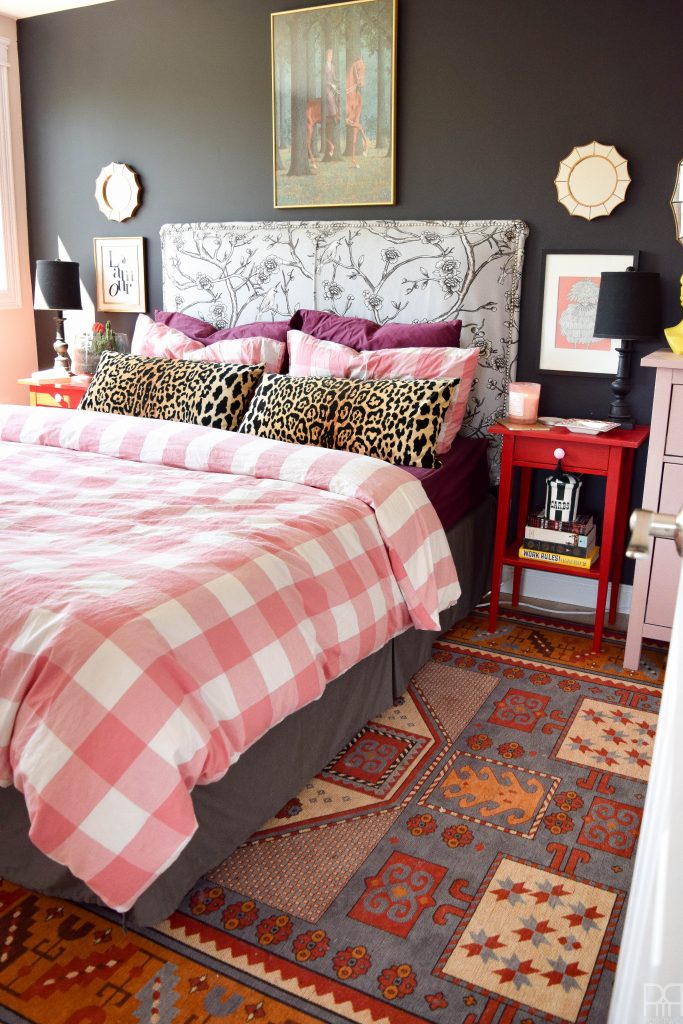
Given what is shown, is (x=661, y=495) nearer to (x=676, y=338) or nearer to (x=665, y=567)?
(x=665, y=567)

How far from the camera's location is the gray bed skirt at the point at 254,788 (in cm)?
182

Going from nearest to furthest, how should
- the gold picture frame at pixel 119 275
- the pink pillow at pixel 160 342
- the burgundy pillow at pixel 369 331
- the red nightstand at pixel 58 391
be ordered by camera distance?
the burgundy pillow at pixel 369 331, the pink pillow at pixel 160 342, the red nightstand at pixel 58 391, the gold picture frame at pixel 119 275

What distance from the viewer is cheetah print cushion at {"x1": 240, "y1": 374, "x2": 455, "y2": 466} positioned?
3102 millimetres

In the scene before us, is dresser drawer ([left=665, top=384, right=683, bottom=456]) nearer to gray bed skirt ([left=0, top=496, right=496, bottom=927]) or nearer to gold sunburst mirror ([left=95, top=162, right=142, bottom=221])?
gray bed skirt ([left=0, top=496, right=496, bottom=927])

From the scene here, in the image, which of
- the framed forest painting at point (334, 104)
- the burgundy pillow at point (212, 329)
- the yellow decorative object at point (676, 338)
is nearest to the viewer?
the yellow decorative object at point (676, 338)

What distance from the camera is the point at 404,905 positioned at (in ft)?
6.34

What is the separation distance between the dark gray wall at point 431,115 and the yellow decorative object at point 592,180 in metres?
0.04

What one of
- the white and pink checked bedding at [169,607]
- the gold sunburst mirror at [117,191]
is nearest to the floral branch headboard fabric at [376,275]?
the gold sunburst mirror at [117,191]

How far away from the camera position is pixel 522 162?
11.5 ft

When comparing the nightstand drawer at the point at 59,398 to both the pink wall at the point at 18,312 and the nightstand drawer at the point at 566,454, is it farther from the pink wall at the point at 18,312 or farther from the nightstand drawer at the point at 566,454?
the nightstand drawer at the point at 566,454

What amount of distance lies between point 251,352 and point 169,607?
6.98 feet

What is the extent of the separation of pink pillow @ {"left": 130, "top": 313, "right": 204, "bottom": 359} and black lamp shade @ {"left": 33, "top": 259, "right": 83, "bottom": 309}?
1.71ft

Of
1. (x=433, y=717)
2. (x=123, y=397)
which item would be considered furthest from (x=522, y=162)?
(x=433, y=717)

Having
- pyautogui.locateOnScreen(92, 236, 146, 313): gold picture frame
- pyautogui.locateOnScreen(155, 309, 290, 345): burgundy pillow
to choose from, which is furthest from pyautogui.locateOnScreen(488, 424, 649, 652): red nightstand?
pyautogui.locateOnScreen(92, 236, 146, 313): gold picture frame
